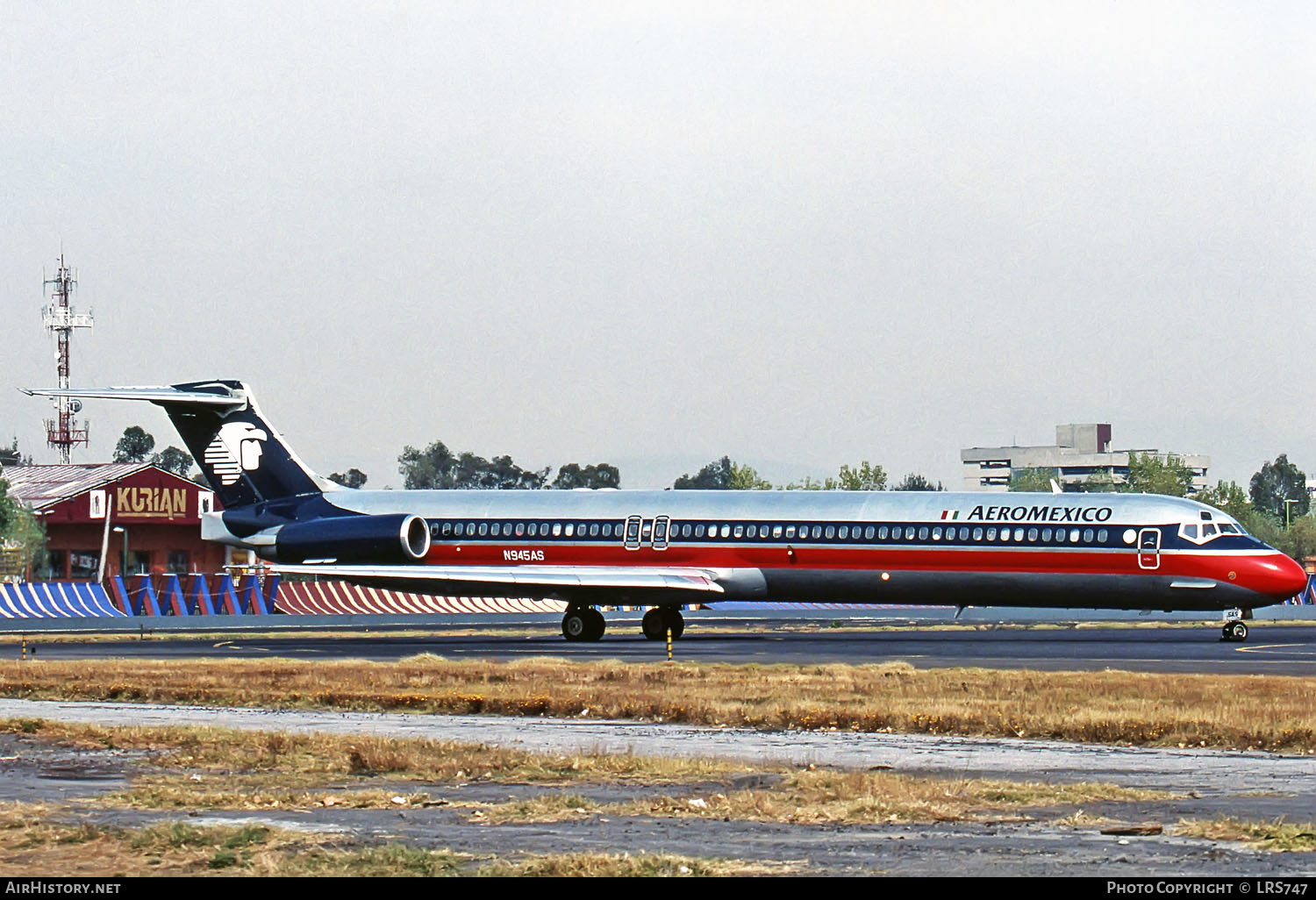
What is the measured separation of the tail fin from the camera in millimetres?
46250

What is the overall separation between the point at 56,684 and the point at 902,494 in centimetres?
2132

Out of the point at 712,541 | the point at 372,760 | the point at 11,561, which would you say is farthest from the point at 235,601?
the point at 372,760

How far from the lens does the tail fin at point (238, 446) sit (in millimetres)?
46250

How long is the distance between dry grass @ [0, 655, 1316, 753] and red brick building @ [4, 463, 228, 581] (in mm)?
67379

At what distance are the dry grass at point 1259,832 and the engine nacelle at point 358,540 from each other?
32.6 metres

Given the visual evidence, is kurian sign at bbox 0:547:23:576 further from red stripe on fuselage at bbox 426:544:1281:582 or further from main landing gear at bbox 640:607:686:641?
main landing gear at bbox 640:607:686:641

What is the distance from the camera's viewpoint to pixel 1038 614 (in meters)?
62.3

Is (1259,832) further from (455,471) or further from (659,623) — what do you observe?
(455,471)

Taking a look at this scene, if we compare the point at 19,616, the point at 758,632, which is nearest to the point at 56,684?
the point at 758,632

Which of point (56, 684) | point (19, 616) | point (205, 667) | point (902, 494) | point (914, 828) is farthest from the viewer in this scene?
point (19, 616)

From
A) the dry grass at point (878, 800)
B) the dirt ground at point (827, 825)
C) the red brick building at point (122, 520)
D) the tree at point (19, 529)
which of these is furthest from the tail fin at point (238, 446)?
the red brick building at point (122, 520)

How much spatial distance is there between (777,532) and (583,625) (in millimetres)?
5113

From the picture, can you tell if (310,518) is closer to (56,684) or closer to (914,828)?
(56,684)

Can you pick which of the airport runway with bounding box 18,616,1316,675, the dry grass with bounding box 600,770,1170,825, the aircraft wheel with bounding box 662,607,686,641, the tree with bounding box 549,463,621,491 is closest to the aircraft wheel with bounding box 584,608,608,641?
the airport runway with bounding box 18,616,1316,675
